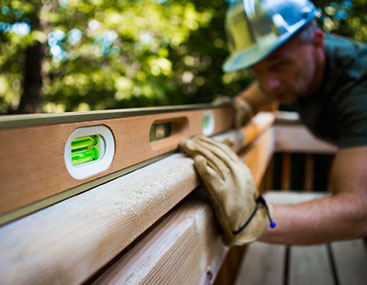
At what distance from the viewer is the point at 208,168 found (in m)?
0.96

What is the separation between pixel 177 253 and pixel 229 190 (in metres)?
0.31

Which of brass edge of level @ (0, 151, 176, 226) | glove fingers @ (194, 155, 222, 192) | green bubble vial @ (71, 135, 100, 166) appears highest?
green bubble vial @ (71, 135, 100, 166)

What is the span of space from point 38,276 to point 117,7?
12.1 feet

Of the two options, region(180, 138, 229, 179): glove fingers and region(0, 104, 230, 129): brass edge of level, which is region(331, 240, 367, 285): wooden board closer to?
region(180, 138, 229, 179): glove fingers

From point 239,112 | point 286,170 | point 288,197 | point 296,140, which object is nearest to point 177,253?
point 239,112

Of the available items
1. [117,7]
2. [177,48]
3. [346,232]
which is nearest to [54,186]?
[346,232]

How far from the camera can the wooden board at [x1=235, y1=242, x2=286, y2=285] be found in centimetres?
199

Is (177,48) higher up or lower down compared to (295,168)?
higher up

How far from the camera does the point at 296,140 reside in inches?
131

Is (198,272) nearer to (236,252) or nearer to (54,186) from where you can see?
(54,186)

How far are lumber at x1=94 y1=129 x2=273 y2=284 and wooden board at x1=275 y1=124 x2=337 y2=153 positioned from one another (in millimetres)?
2454

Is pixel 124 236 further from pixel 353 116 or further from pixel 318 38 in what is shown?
pixel 318 38

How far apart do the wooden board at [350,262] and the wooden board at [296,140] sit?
1084mm

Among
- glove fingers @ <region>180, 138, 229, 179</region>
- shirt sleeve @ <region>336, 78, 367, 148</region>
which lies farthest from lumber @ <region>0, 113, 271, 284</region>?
shirt sleeve @ <region>336, 78, 367, 148</region>
